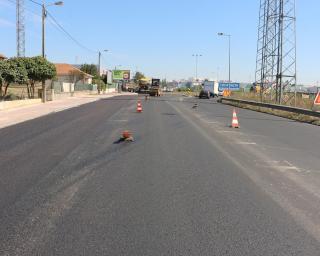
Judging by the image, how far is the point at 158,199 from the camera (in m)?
7.63

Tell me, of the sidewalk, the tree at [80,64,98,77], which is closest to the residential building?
the tree at [80,64,98,77]

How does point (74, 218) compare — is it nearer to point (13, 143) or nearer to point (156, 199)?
point (156, 199)

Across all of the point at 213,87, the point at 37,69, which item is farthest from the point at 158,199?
the point at 213,87

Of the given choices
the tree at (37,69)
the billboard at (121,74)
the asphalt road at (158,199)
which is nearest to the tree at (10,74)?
the tree at (37,69)

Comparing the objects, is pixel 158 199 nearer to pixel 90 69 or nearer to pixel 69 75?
pixel 69 75

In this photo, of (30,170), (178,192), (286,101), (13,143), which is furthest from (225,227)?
(286,101)

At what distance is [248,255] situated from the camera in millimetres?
Answer: 5148

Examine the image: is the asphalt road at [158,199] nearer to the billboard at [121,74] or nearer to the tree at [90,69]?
the tree at [90,69]

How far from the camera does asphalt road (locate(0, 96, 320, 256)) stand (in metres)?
5.53

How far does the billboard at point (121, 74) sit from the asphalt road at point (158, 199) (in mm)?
151280

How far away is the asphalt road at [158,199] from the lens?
5.53 meters

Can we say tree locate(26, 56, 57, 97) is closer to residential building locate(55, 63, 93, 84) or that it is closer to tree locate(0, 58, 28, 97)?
tree locate(0, 58, 28, 97)

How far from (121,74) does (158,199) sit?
160 meters

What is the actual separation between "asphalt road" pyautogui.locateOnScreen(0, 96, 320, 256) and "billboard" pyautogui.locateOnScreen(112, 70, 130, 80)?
151280 mm
